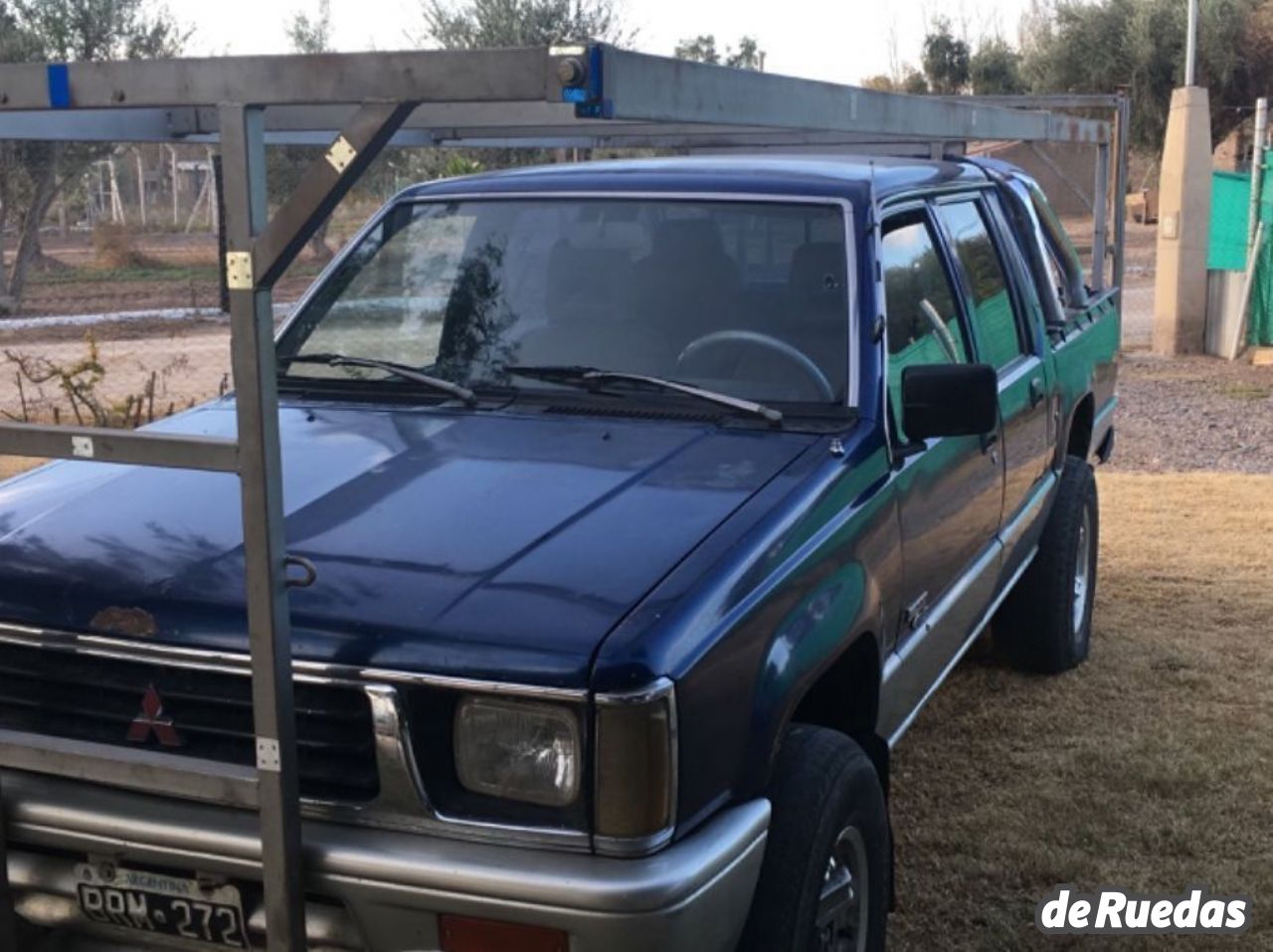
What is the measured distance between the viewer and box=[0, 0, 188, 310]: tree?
1948 centimetres

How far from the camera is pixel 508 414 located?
3.76 meters

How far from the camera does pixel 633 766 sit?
2.52 m

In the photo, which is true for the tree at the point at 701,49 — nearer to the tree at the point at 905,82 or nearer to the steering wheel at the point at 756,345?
the tree at the point at 905,82

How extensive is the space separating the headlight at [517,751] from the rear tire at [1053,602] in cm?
346

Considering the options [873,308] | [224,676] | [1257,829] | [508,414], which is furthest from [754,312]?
[1257,829]

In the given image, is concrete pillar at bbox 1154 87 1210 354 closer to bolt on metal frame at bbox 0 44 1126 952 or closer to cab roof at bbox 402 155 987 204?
cab roof at bbox 402 155 987 204

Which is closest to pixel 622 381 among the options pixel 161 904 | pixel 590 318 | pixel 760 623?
pixel 590 318

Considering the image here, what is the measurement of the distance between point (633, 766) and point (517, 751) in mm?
206

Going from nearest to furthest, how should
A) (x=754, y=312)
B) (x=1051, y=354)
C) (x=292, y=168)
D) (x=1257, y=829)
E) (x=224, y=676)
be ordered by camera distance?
1. (x=224, y=676)
2. (x=754, y=312)
3. (x=1257, y=829)
4. (x=1051, y=354)
5. (x=292, y=168)

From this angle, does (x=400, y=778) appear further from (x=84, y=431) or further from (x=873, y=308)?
(x=873, y=308)

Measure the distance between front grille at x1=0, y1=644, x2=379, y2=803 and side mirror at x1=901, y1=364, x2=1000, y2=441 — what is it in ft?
5.25

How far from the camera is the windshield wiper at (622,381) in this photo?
364 centimetres

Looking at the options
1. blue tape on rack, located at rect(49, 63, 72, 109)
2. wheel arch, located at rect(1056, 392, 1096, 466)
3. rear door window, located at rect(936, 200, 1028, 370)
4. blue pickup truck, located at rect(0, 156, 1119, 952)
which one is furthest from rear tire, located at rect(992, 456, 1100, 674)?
blue tape on rack, located at rect(49, 63, 72, 109)

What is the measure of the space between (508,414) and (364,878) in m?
1.46
